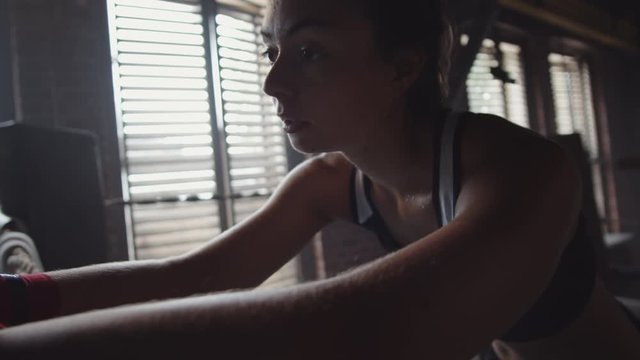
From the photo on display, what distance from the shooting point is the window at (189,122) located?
180cm

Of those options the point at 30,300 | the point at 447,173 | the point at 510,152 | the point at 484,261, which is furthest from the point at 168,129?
the point at 484,261

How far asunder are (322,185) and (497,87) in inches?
122

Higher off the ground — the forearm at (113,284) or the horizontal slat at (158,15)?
the horizontal slat at (158,15)

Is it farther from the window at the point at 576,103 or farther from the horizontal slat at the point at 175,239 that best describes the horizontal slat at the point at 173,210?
the window at the point at 576,103

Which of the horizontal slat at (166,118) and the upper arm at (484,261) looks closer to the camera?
the upper arm at (484,261)

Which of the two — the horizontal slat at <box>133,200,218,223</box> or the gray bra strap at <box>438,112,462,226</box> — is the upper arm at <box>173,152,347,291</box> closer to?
the gray bra strap at <box>438,112,462,226</box>

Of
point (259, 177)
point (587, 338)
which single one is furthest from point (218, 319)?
point (259, 177)

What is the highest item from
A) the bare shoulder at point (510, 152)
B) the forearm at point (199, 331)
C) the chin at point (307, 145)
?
the chin at point (307, 145)

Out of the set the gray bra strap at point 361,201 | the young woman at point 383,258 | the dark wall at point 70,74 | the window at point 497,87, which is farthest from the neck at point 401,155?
the window at point 497,87

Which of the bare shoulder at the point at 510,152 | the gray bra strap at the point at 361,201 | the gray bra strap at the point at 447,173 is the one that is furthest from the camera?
the gray bra strap at the point at 361,201

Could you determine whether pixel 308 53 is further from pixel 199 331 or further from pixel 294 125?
pixel 199 331

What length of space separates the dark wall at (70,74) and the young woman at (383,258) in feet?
2.96

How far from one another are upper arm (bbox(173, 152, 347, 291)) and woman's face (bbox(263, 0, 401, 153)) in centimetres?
23

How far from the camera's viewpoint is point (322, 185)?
100 centimetres
